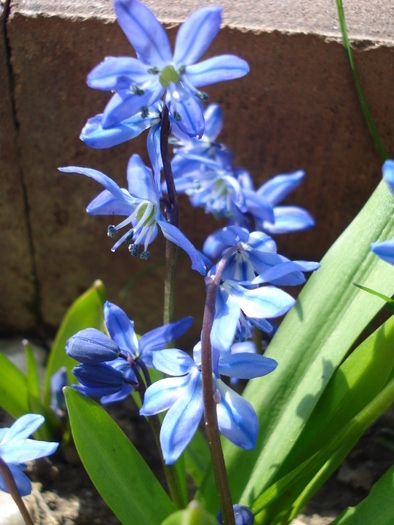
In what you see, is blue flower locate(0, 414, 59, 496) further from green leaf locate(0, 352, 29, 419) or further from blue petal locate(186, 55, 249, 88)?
blue petal locate(186, 55, 249, 88)

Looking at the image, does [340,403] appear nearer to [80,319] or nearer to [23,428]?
[23,428]

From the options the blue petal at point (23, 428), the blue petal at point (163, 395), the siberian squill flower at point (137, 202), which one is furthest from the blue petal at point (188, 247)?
the blue petal at point (23, 428)

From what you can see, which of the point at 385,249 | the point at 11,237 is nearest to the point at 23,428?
the point at 385,249

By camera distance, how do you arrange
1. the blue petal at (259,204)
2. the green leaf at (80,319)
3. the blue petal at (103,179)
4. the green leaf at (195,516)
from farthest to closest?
the green leaf at (80,319)
the blue petal at (259,204)
the blue petal at (103,179)
the green leaf at (195,516)

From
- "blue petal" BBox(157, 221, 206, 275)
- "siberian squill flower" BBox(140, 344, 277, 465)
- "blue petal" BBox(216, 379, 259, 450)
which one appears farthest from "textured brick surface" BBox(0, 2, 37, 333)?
"blue petal" BBox(216, 379, 259, 450)

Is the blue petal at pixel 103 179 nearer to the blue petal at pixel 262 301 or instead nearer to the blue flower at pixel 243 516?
the blue petal at pixel 262 301

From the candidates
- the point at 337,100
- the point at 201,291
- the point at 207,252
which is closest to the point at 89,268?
the point at 201,291
